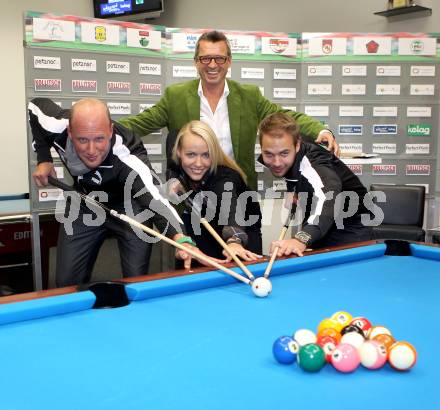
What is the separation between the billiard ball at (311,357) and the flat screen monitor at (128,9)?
530cm

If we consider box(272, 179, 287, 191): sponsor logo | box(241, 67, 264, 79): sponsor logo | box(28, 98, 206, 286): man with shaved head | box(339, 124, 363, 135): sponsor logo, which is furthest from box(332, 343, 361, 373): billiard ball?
box(339, 124, 363, 135): sponsor logo

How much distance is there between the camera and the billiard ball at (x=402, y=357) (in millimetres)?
1123

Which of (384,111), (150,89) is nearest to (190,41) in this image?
(150,89)

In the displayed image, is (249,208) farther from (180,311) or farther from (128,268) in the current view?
(180,311)

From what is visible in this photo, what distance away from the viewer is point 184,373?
112cm

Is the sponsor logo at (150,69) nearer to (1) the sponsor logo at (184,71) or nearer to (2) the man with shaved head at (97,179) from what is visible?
(1) the sponsor logo at (184,71)

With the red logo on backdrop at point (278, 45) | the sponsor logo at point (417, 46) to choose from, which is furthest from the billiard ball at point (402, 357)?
the sponsor logo at point (417, 46)

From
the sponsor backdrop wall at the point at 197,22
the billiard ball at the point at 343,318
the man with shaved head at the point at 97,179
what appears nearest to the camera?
the billiard ball at the point at 343,318

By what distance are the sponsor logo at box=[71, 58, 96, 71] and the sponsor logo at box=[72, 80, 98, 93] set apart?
0.29 feet

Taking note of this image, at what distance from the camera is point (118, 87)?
157 inches

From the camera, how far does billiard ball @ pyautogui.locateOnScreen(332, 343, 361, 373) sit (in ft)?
3.75

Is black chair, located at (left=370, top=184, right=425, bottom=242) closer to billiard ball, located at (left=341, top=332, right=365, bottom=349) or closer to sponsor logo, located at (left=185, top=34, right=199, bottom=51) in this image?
sponsor logo, located at (left=185, top=34, right=199, bottom=51)

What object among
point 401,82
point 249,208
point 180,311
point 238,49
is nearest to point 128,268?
point 249,208

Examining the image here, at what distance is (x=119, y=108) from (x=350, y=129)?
2011 millimetres
